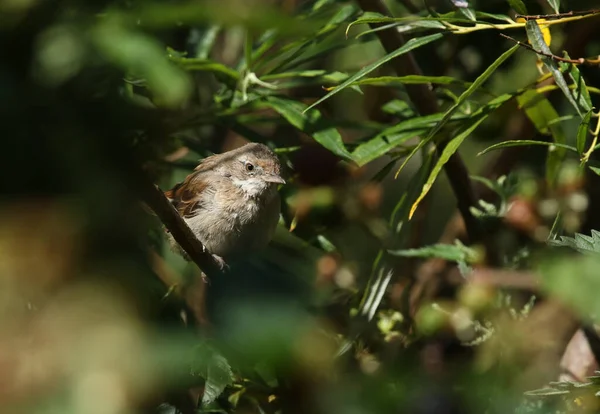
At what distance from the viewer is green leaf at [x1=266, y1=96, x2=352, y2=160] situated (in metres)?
2.97

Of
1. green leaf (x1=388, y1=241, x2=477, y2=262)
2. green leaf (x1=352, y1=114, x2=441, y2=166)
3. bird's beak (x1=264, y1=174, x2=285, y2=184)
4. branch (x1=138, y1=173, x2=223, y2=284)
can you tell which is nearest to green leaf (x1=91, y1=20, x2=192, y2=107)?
branch (x1=138, y1=173, x2=223, y2=284)

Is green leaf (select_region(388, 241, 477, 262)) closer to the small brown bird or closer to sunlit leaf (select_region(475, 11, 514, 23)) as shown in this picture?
the small brown bird

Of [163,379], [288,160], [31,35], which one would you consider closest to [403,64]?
[288,160]

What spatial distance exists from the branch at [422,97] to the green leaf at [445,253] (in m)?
0.17

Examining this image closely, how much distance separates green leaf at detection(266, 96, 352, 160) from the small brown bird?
54 cm

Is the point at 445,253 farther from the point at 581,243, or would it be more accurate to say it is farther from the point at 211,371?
the point at 211,371

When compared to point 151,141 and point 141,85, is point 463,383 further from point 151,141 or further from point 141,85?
point 141,85

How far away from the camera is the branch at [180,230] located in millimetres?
2141

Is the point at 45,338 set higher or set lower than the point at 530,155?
higher

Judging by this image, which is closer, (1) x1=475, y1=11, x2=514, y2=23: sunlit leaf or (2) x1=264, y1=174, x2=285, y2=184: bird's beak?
(1) x1=475, y1=11, x2=514, y2=23: sunlit leaf

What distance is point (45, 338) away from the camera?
1.47 m

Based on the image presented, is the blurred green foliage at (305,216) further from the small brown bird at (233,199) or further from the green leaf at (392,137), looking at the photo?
the small brown bird at (233,199)

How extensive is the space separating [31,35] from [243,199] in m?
2.22

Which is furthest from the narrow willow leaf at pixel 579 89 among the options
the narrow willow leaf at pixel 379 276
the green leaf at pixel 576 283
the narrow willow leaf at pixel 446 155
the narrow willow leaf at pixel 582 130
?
the green leaf at pixel 576 283
